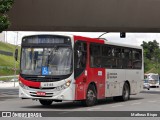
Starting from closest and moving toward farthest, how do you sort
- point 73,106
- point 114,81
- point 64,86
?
point 64,86 → point 73,106 → point 114,81

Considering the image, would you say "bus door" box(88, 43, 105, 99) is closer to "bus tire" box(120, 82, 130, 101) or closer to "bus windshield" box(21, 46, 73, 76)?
"bus windshield" box(21, 46, 73, 76)

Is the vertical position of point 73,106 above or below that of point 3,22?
below

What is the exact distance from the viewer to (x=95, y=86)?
A: 20266mm

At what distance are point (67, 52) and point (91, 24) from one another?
1279 centimetres

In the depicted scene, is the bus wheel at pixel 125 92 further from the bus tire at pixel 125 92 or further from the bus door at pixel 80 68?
the bus door at pixel 80 68

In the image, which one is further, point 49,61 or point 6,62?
point 6,62

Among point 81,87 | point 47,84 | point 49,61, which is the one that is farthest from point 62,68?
point 81,87

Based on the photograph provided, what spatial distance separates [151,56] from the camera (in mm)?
146500

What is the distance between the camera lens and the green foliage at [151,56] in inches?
5136

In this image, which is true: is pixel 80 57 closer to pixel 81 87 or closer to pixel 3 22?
pixel 81 87

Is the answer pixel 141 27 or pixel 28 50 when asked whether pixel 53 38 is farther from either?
pixel 141 27

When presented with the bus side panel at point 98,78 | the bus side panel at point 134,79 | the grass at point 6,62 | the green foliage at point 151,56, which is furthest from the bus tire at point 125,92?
the green foliage at point 151,56

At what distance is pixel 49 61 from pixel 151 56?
130 meters

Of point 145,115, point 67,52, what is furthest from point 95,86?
point 145,115
